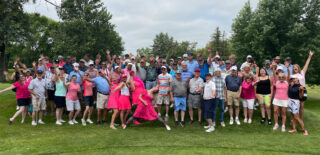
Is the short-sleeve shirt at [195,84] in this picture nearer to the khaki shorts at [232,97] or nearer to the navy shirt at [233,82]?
the navy shirt at [233,82]

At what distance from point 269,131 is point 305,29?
1250 centimetres

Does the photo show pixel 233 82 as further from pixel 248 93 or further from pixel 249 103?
pixel 249 103

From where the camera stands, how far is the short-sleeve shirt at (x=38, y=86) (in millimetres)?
9578

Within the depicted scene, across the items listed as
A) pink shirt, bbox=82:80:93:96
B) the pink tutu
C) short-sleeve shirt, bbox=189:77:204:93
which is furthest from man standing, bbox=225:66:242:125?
pink shirt, bbox=82:80:93:96

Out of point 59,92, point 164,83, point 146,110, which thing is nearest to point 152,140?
point 146,110

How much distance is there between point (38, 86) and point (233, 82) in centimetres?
847

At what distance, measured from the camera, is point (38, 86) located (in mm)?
9766

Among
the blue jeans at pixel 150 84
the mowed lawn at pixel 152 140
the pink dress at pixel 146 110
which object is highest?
the blue jeans at pixel 150 84

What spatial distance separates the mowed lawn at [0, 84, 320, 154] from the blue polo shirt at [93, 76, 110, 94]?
155 cm

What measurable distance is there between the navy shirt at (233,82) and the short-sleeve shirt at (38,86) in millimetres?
8120

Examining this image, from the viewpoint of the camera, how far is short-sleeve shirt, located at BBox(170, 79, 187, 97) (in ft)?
32.1

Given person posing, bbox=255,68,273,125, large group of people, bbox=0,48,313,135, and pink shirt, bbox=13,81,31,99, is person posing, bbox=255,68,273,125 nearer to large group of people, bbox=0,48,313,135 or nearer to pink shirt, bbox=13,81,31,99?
large group of people, bbox=0,48,313,135

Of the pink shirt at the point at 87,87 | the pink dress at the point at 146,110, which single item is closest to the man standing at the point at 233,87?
the pink dress at the point at 146,110

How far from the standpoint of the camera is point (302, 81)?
9.34m
